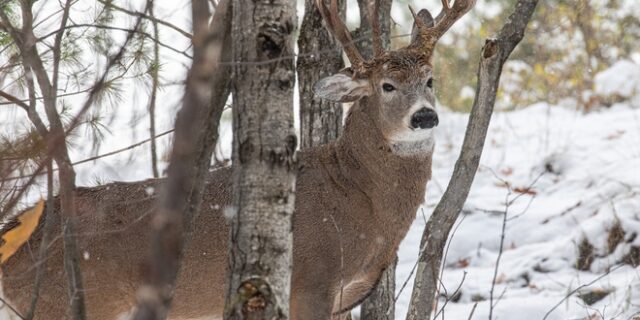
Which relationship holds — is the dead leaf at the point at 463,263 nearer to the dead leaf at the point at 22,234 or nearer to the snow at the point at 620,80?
the dead leaf at the point at 22,234

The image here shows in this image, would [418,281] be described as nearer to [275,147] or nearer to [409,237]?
[275,147]

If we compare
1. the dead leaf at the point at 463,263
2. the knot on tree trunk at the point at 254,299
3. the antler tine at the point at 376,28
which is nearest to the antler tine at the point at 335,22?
the antler tine at the point at 376,28

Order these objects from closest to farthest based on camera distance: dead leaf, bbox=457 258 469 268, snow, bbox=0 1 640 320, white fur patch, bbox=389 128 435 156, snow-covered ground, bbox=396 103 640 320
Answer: white fur patch, bbox=389 128 435 156
snow, bbox=0 1 640 320
snow-covered ground, bbox=396 103 640 320
dead leaf, bbox=457 258 469 268

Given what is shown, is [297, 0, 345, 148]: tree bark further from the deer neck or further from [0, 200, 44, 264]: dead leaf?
[0, 200, 44, 264]: dead leaf

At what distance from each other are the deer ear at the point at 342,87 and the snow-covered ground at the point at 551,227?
1.10 metres

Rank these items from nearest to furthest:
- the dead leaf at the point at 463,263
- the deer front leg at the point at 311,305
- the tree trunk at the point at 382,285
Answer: the deer front leg at the point at 311,305 < the tree trunk at the point at 382,285 < the dead leaf at the point at 463,263

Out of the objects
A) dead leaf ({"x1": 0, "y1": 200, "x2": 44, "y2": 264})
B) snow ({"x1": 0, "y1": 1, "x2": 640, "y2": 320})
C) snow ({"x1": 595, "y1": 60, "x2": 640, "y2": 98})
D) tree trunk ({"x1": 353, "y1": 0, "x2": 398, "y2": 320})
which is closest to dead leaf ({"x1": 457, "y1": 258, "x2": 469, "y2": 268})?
snow ({"x1": 0, "y1": 1, "x2": 640, "y2": 320})

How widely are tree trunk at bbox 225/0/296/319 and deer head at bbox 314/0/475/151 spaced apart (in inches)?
84.8

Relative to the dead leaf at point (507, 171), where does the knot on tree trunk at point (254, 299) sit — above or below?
below

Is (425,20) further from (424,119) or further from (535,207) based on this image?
(535,207)

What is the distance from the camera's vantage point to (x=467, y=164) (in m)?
5.60

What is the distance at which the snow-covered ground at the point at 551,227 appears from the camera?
7.27 meters

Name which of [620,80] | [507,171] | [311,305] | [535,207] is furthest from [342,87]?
[620,80]

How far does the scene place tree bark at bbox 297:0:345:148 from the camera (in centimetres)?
645
